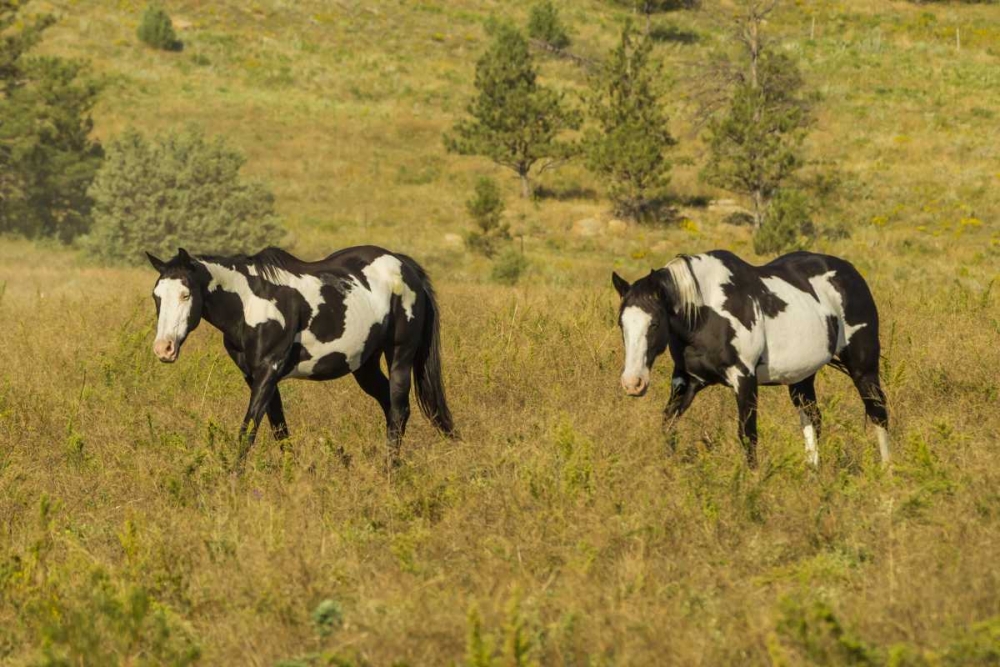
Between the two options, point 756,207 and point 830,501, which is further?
point 756,207

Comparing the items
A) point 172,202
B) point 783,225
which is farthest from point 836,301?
point 172,202

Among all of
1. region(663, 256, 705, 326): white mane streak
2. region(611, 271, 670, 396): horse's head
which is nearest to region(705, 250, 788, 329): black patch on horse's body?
region(663, 256, 705, 326): white mane streak

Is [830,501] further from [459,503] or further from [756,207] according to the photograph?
[756,207]

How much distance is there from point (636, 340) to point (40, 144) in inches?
1212

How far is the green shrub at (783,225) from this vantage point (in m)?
28.6

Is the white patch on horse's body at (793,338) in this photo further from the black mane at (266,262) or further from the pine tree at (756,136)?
the pine tree at (756,136)

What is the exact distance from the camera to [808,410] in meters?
7.61

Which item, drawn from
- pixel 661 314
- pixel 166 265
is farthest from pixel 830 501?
pixel 166 265

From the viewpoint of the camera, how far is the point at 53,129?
3212cm

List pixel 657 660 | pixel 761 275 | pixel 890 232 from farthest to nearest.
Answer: pixel 890 232 < pixel 761 275 < pixel 657 660

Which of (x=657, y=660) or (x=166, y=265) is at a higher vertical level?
(x=166, y=265)

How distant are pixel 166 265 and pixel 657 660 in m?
4.48

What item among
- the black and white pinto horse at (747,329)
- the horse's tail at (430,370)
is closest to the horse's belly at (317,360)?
the horse's tail at (430,370)

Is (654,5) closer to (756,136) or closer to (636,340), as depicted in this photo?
(756,136)
